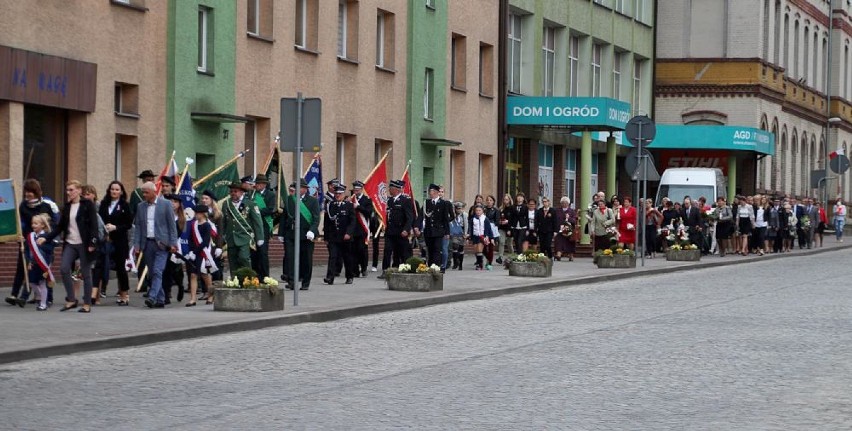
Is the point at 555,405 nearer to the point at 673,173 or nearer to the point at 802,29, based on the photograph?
the point at 673,173

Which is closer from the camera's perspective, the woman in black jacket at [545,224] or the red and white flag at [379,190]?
the red and white flag at [379,190]

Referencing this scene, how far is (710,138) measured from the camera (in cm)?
6038

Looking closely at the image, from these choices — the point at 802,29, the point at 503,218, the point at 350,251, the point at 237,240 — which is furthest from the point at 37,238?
the point at 802,29

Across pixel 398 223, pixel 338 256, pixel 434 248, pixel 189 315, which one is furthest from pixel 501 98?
pixel 189 315

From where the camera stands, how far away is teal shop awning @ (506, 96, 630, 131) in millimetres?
45438

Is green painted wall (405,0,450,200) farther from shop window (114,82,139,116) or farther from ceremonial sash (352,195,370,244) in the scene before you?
shop window (114,82,139,116)

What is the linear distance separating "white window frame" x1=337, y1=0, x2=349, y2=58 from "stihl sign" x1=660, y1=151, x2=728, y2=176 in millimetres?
28171

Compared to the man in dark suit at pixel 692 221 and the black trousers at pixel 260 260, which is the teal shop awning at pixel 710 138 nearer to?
the man in dark suit at pixel 692 221

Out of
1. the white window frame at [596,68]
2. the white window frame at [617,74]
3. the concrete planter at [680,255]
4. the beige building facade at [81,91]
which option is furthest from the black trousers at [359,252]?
the white window frame at [617,74]

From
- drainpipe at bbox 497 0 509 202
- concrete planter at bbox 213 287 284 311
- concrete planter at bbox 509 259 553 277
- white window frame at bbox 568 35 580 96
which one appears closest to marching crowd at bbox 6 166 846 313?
concrete planter at bbox 213 287 284 311

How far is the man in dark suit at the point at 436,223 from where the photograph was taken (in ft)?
103

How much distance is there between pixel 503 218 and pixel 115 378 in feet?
82.9

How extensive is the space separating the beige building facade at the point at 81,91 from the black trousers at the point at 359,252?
363 cm

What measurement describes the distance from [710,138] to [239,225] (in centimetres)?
3942
